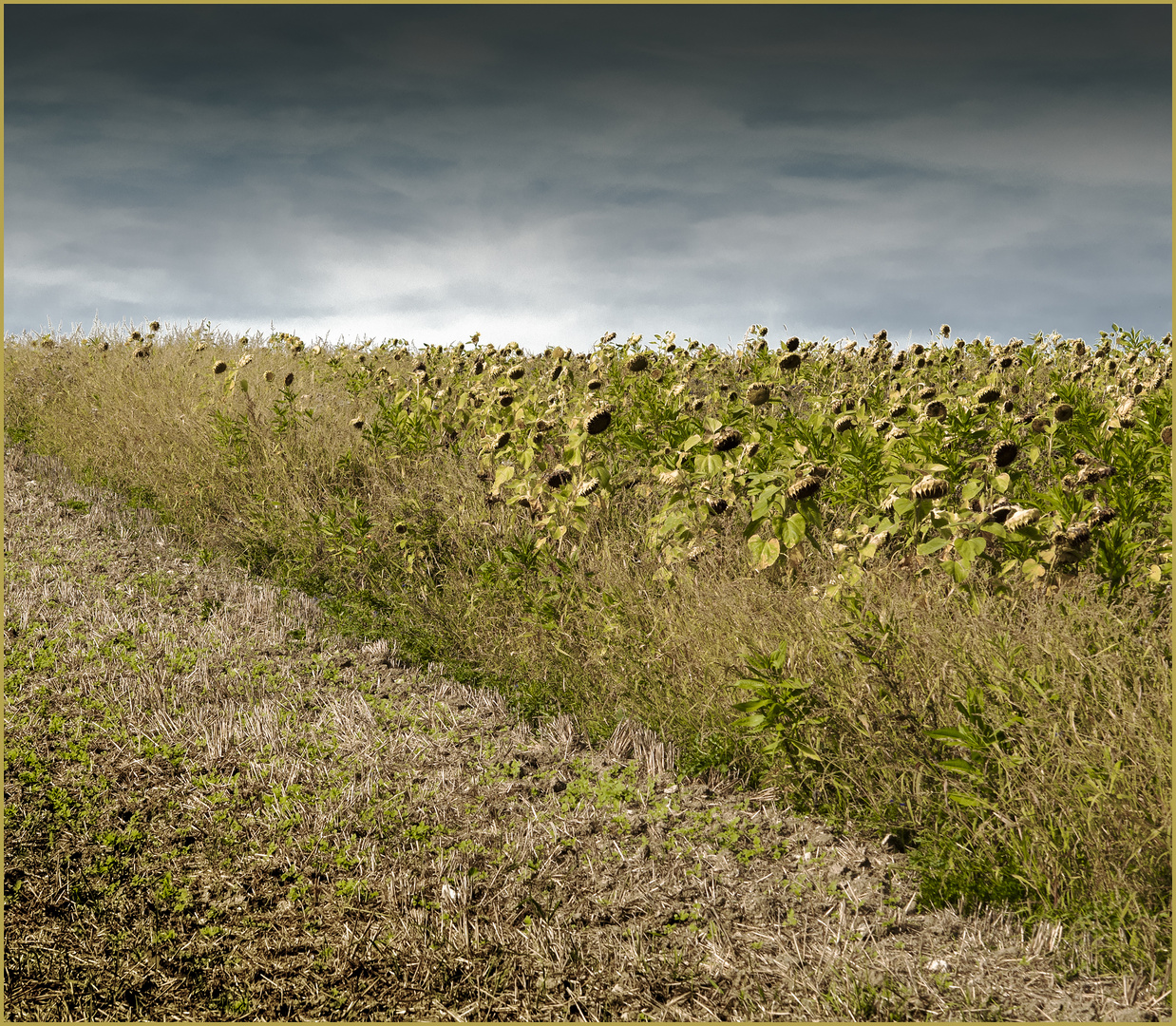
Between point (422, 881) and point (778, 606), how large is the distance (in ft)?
5.76

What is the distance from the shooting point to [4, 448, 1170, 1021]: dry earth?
2.02 meters

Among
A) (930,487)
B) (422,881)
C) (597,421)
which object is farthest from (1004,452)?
(422,881)

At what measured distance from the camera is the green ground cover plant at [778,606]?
7.32 ft

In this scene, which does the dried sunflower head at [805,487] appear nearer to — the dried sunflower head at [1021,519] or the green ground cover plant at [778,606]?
the green ground cover plant at [778,606]

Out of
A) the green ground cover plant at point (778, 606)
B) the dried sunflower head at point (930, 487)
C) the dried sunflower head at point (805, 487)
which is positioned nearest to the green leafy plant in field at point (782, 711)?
the green ground cover plant at point (778, 606)

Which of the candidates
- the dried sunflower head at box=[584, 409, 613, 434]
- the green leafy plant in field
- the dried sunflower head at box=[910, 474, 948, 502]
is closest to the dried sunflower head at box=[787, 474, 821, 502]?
the dried sunflower head at box=[910, 474, 948, 502]

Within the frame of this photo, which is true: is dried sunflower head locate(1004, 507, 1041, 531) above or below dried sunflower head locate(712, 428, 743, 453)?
below

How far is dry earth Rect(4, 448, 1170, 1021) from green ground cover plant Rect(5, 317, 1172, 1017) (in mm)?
47

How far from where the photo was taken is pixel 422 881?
7.82ft

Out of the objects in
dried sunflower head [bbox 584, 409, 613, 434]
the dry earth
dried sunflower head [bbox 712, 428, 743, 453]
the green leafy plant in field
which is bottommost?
the dry earth

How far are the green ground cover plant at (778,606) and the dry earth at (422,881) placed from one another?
0.15 ft

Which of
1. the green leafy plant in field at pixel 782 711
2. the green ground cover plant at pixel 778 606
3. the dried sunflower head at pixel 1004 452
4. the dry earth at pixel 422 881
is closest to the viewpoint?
the dry earth at pixel 422 881

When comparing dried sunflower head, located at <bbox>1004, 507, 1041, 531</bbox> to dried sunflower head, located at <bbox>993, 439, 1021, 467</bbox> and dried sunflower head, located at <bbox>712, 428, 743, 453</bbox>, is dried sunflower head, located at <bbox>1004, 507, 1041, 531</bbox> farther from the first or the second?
dried sunflower head, located at <bbox>712, 428, 743, 453</bbox>

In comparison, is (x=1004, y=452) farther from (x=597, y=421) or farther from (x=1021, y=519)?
(x=597, y=421)
